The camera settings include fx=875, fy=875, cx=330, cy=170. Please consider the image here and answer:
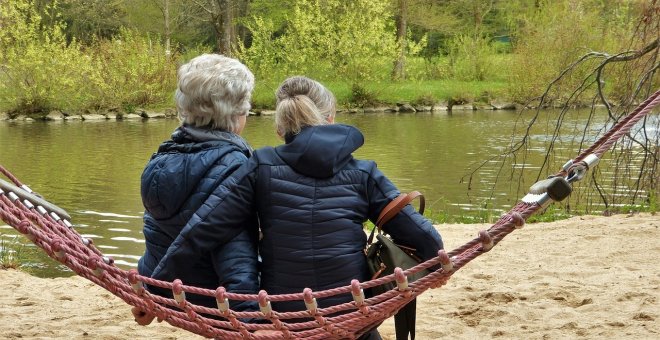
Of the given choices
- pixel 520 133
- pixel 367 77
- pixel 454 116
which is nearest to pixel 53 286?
pixel 520 133

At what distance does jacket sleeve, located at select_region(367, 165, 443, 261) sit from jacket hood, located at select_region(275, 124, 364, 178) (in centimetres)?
11

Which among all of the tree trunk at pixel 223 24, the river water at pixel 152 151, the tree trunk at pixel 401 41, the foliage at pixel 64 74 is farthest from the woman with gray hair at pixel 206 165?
the tree trunk at pixel 223 24

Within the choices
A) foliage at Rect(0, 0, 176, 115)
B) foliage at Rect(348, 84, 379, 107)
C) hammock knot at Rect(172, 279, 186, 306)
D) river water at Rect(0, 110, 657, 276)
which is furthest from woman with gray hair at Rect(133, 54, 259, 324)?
foliage at Rect(348, 84, 379, 107)

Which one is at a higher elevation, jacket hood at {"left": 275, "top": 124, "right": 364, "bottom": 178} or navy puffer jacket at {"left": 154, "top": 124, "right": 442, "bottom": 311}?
jacket hood at {"left": 275, "top": 124, "right": 364, "bottom": 178}

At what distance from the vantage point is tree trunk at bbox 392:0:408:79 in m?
26.6

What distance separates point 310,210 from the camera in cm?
242


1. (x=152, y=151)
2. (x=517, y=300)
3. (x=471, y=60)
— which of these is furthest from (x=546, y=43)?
(x=517, y=300)

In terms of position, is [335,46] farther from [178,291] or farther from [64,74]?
[178,291]

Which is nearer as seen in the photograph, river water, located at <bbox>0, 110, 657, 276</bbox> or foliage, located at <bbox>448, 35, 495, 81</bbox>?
river water, located at <bbox>0, 110, 657, 276</bbox>

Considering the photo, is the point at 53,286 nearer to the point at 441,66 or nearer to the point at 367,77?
the point at 367,77

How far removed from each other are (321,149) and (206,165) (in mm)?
358

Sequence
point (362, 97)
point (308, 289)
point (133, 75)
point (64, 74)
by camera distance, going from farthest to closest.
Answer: point (362, 97), point (133, 75), point (64, 74), point (308, 289)

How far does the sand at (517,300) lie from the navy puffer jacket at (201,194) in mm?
1454

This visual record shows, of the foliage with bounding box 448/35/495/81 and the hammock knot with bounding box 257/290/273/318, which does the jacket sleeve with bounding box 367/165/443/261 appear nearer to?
the hammock knot with bounding box 257/290/273/318
